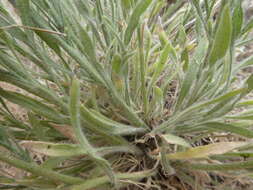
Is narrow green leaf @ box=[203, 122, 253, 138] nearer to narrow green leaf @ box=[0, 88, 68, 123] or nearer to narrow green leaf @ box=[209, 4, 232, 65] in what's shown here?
narrow green leaf @ box=[209, 4, 232, 65]

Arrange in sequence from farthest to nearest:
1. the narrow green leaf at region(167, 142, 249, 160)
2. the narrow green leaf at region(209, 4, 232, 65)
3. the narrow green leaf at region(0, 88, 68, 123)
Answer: the narrow green leaf at region(0, 88, 68, 123) < the narrow green leaf at region(167, 142, 249, 160) < the narrow green leaf at region(209, 4, 232, 65)

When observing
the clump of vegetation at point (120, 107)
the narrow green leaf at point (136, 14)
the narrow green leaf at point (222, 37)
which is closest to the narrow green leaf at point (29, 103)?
the clump of vegetation at point (120, 107)

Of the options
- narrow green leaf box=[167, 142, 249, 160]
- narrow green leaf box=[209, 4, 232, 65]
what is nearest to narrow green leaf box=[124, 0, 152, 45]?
narrow green leaf box=[209, 4, 232, 65]

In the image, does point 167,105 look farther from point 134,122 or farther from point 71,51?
point 71,51

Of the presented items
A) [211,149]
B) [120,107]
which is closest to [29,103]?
[120,107]

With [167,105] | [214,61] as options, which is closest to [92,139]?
[167,105]

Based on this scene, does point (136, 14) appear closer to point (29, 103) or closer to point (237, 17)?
point (237, 17)

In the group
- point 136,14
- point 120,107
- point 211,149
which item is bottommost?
point 211,149

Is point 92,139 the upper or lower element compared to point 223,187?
upper

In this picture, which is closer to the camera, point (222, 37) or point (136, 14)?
point (222, 37)
